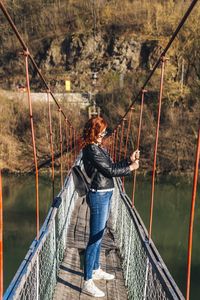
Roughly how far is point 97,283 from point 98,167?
70 centimetres

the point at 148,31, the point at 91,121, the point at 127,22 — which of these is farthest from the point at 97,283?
the point at 127,22

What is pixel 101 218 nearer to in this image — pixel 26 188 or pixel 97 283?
pixel 97 283

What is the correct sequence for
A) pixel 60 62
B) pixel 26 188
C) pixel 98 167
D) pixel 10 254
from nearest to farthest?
pixel 98 167, pixel 10 254, pixel 26 188, pixel 60 62

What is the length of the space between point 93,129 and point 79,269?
37.1 inches

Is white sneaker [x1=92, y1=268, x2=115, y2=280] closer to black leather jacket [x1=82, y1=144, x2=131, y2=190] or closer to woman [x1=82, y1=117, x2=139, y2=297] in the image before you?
woman [x1=82, y1=117, x2=139, y2=297]

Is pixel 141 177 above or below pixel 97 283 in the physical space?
below

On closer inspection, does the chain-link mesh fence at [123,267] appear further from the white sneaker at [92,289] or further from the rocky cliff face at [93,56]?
the rocky cliff face at [93,56]

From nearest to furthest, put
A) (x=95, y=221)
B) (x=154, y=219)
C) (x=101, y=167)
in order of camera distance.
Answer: (x=101, y=167), (x=95, y=221), (x=154, y=219)

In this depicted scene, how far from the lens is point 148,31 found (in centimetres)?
1959

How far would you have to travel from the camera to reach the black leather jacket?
68.3 inches

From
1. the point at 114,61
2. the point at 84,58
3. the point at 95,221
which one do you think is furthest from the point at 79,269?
the point at 84,58

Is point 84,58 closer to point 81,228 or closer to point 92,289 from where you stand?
point 81,228

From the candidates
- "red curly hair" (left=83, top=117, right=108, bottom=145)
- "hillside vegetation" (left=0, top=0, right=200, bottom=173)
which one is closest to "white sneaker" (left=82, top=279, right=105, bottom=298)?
"red curly hair" (left=83, top=117, right=108, bottom=145)

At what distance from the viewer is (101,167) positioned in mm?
1729
